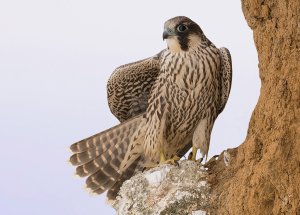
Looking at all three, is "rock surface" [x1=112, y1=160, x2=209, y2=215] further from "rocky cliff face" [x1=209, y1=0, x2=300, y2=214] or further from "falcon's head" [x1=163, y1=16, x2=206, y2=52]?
"falcon's head" [x1=163, y1=16, x2=206, y2=52]

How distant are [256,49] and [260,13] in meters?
0.30

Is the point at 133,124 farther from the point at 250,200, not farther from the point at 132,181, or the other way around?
the point at 250,200

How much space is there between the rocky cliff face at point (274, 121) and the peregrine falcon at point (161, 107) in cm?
133

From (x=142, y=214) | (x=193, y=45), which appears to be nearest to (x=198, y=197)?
(x=142, y=214)

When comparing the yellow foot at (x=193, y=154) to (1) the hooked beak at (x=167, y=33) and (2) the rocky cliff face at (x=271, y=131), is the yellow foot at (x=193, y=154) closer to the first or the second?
(2) the rocky cliff face at (x=271, y=131)

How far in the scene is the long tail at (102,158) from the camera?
7.84 metres

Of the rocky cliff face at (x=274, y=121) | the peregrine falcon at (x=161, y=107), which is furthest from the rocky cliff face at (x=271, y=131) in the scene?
the peregrine falcon at (x=161, y=107)

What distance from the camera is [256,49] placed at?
230 inches

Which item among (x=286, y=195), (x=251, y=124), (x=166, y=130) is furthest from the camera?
(x=166, y=130)

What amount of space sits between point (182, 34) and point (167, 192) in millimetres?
1507

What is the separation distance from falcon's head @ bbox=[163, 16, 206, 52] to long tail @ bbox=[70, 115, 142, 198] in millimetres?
1120

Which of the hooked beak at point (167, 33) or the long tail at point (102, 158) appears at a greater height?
the hooked beak at point (167, 33)

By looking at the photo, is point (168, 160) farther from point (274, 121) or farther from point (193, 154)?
point (274, 121)

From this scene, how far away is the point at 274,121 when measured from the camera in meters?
5.63
